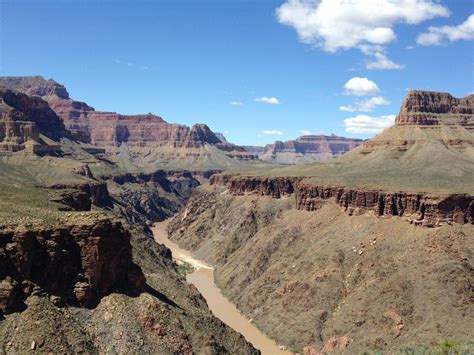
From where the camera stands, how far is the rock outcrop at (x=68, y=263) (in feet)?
178

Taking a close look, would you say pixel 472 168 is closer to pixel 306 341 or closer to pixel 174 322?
pixel 306 341

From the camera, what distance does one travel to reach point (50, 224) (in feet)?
196

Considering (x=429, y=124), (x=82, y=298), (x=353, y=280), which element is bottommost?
(x=353, y=280)

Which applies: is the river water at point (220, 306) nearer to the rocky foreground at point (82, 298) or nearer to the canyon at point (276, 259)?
the canyon at point (276, 259)

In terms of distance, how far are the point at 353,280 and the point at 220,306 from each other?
2916 centimetres

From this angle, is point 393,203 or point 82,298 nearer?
point 82,298

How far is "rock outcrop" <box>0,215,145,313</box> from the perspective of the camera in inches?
2142

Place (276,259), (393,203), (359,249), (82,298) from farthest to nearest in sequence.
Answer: (276,259)
(393,203)
(359,249)
(82,298)

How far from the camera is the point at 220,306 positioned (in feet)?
347

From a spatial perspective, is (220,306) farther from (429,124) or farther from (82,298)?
(429,124)

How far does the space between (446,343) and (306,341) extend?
3835cm

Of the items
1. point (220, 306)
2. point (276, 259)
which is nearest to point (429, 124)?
point (276, 259)

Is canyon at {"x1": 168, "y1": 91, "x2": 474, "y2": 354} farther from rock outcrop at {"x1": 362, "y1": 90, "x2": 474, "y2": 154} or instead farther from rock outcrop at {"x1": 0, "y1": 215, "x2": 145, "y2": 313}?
rock outcrop at {"x1": 0, "y1": 215, "x2": 145, "y2": 313}

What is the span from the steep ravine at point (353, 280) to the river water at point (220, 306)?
5.39 feet
